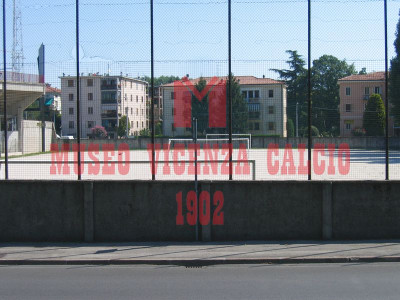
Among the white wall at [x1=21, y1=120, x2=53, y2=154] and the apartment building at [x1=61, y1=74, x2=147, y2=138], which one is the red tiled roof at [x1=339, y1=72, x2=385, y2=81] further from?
the white wall at [x1=21, y1=120, x2=53, y2=154]

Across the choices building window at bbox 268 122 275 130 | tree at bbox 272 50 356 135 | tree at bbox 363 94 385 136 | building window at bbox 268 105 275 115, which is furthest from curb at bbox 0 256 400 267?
building window at bbox 268 122 275 130

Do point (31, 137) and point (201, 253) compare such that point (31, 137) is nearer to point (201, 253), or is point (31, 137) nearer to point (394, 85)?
point (201, 253)

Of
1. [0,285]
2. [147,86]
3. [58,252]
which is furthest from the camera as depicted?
[147,86]

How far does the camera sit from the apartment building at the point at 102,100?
1288cm

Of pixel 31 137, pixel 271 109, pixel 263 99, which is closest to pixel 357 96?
pixel 271 109

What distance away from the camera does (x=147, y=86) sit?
1461 cm

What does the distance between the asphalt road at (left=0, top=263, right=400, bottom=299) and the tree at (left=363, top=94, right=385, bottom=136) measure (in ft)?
14.7

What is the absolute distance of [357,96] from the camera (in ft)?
44.2

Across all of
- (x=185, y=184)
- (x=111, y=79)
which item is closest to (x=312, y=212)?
(x=185, y=184)

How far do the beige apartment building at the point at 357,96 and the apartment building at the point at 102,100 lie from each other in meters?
6.10

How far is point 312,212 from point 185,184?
305 cm

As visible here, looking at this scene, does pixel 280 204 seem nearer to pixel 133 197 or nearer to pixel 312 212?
pixel 312 212

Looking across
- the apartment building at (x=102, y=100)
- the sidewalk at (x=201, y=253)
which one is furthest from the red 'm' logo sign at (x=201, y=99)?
the sidewalk at (x=201, y=253)

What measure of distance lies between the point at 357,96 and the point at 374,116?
2.77 feet
